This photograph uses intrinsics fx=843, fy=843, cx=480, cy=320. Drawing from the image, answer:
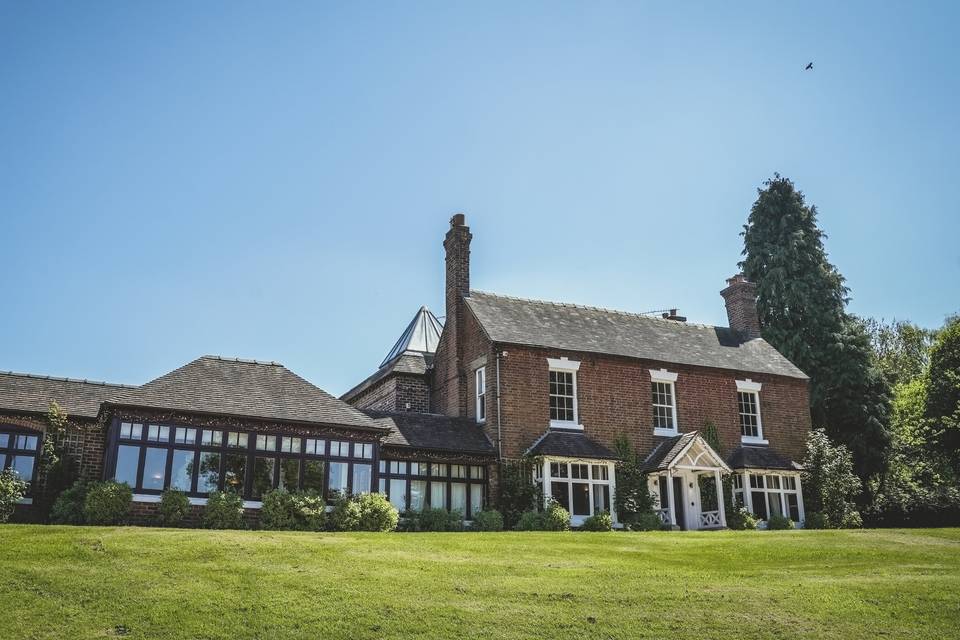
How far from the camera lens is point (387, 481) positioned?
2686 cm

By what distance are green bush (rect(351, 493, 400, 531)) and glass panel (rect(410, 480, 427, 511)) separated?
280 centimetres

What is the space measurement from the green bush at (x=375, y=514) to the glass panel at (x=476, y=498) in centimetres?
419

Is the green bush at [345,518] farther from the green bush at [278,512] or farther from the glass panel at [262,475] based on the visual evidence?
the glass panel at [262,475]

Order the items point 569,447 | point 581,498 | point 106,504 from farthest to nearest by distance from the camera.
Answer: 1. point 581,498
2. point 569,447
3. point 106,504

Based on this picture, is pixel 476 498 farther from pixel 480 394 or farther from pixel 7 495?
pixel 7 495

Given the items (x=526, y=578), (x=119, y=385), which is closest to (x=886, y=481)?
(x=526, y=578)

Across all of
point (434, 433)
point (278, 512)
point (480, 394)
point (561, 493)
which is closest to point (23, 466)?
point (278, 512)

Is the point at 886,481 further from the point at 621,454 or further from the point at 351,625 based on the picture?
the point at 351,625

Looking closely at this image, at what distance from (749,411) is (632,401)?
5.92m

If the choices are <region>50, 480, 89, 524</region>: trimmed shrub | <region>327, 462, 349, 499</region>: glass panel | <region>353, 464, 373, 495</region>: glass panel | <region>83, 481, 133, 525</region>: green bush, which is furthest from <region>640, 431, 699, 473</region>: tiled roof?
<region>50, 480, 89, 524</region>: trimmed shrub

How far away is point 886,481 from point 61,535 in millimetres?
37904

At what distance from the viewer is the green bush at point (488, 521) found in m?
25.7

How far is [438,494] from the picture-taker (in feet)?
90.4

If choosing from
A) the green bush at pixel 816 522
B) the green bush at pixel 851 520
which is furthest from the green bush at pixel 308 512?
the green bush at pixel 851 520
